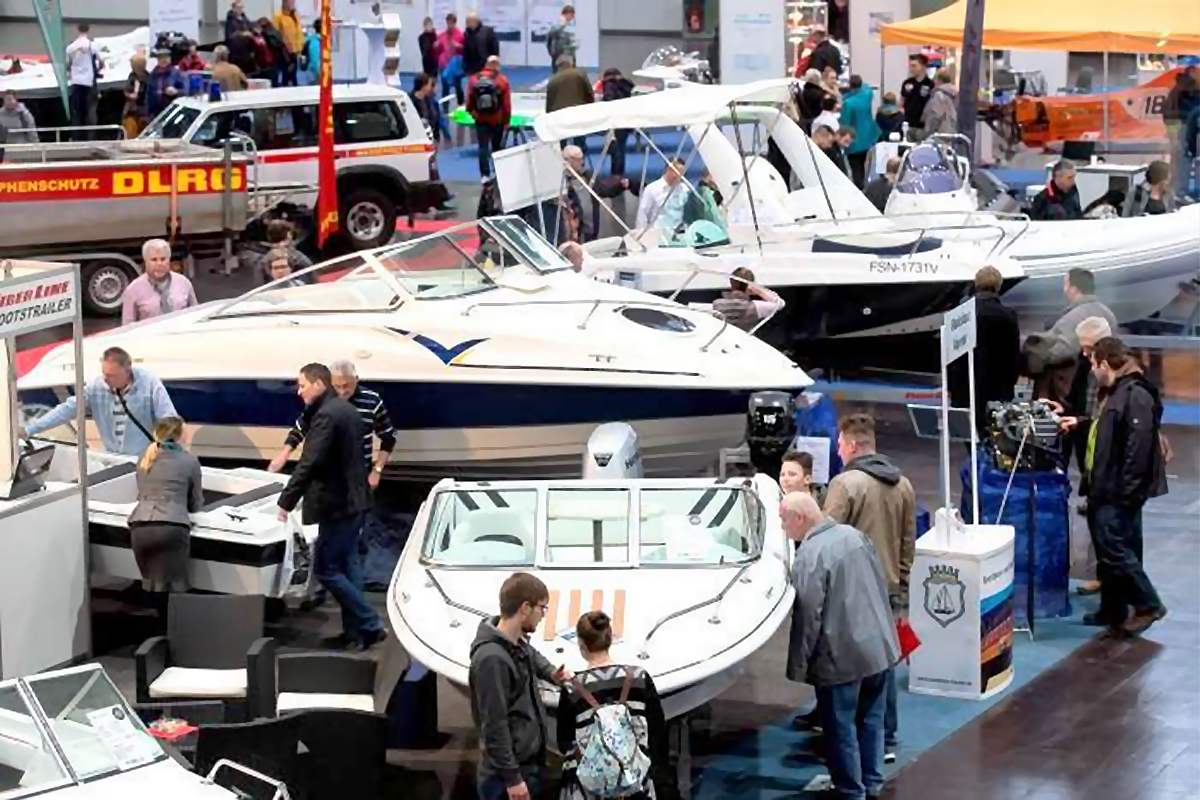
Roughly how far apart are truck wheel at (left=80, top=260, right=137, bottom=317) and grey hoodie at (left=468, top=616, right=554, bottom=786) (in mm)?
10774

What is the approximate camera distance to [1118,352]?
446 inches

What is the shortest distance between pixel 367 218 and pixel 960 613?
1132cm

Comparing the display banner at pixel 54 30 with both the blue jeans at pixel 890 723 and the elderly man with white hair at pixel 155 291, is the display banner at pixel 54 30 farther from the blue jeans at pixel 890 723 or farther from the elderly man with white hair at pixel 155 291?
the blue jeans at pixel 890 723

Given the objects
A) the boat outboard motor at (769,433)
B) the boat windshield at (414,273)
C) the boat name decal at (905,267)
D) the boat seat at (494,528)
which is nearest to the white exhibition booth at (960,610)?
the boat outboard motor at (769,433)

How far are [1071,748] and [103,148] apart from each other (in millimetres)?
11437

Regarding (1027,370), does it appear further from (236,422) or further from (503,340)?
(236,422)

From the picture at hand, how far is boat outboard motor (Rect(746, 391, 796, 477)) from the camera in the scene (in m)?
12.1

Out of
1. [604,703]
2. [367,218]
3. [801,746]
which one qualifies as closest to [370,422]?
[801,746]

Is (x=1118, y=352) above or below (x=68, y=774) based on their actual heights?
above

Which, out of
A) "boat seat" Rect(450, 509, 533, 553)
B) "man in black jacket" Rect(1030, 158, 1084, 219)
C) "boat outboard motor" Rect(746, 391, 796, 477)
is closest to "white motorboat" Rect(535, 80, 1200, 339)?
"man in black jacket" Rect(1030, 158, 1084, 219)

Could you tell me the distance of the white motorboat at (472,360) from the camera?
42.1 ft

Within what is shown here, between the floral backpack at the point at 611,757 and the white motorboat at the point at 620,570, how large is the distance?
520 millimetres

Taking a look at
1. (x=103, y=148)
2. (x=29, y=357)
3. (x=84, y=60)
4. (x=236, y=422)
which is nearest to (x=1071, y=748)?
(x=236, y=422)

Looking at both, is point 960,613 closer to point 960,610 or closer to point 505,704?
point 960,610
